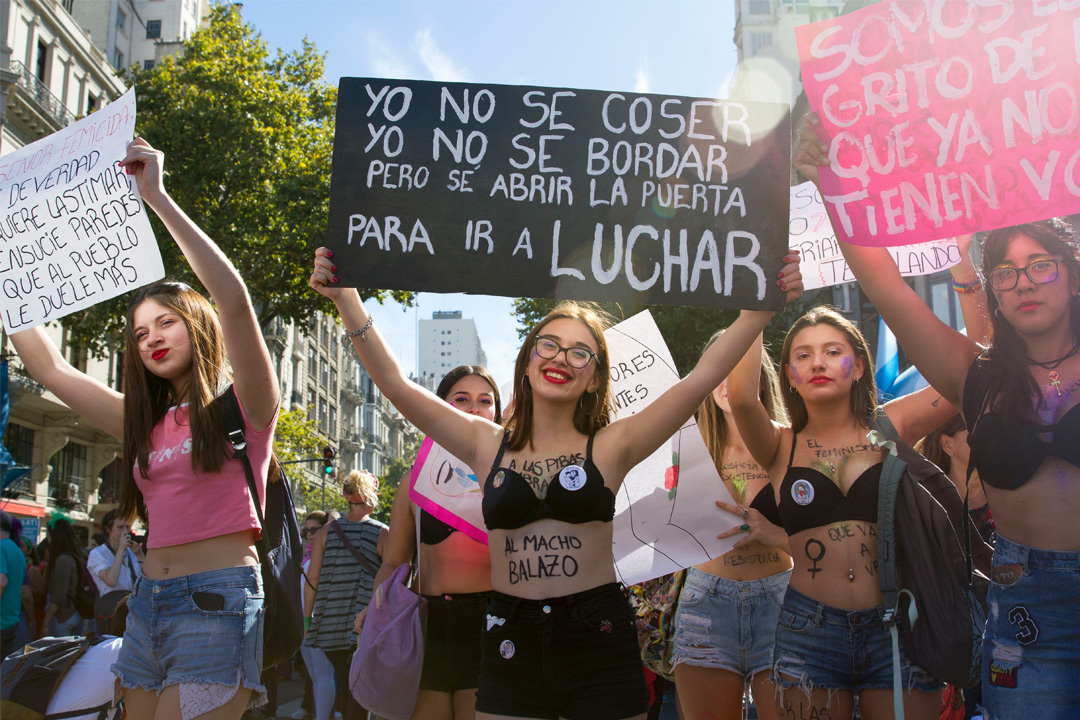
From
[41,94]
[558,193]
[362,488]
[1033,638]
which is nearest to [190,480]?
[558,193]

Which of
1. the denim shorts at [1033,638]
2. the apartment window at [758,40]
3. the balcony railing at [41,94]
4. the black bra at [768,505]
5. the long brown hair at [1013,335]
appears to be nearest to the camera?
the denim shorts at [1033,638]

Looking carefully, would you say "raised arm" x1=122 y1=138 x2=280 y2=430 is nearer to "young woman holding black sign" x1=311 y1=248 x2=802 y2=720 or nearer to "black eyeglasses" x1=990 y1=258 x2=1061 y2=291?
"young woman holding black sign" x1=311 y1=248 x2=802 y2=720

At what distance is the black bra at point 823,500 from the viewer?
3510 mm

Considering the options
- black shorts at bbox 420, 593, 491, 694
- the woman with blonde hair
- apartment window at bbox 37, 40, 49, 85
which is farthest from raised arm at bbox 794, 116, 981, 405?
apartment window at bbox 37, 40, 49, 85

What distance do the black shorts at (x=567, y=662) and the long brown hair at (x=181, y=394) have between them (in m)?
1.21

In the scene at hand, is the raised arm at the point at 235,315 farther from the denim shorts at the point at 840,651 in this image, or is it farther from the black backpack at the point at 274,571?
the denim shorts at the point at 840,651

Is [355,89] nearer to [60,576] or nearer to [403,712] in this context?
[403,712]

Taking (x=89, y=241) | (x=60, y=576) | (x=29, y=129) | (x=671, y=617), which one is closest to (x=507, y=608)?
(x=671, y=617)

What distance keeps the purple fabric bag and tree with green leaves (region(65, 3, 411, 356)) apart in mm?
19179

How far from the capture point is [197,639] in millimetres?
3045

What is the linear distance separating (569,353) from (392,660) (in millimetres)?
1715

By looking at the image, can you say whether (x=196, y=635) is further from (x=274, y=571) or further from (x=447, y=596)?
(x=447, y=596)

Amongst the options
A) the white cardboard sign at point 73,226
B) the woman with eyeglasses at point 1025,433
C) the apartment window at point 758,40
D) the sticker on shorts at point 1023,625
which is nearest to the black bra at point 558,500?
the woman with eyeglasses at point 1025,433

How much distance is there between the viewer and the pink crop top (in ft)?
10.5
